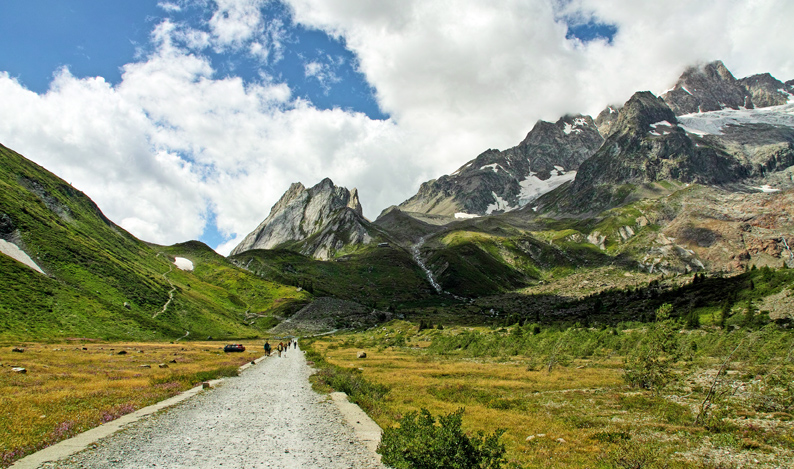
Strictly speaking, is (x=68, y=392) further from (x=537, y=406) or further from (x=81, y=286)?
(x=81, y=286)

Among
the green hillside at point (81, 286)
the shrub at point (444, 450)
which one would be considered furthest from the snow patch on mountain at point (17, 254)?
the shrub at point (444, 450)

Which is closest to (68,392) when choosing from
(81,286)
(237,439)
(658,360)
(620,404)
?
(237,439)

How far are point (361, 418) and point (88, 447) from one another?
1185 cm

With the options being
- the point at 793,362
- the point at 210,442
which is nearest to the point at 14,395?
the point at 210,442

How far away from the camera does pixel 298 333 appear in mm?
141750

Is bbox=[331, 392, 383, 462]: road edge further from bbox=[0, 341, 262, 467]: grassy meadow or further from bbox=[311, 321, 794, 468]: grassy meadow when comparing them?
bbox=[0, 341, 262, 467]: grassy meadow

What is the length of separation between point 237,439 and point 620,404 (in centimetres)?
2407

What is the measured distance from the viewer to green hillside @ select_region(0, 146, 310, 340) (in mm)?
76000

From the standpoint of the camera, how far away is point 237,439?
649 inches

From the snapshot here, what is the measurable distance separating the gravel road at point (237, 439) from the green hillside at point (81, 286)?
66.9 metres

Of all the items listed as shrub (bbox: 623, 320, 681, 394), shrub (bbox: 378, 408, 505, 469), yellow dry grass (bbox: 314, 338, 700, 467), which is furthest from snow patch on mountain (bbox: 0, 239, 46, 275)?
shrub (bbox: 623, 320, 681, 394)

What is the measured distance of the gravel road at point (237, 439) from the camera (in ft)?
43.9

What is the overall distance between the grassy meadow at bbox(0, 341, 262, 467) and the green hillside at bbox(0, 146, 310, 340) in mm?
41563

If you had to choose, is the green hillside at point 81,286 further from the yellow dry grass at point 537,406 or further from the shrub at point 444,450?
the shrub at point 444,450
